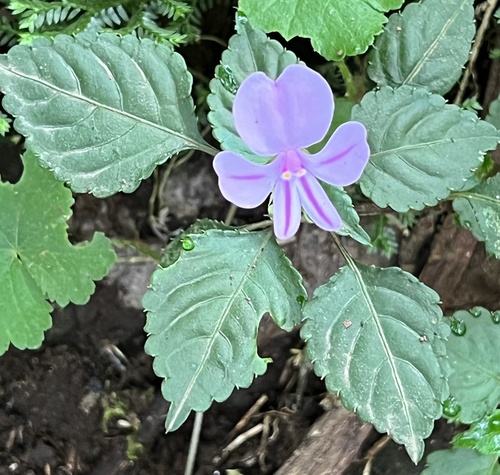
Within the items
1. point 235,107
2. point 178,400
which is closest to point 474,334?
point 178,400

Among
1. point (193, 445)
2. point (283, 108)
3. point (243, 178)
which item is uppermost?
point (283, 108)

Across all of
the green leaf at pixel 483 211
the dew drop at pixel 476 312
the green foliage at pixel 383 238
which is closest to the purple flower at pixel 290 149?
the green leaf at pixel 483 211

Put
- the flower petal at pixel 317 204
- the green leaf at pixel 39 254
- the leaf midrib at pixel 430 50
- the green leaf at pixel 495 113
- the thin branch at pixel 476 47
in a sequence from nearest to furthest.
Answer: the flower petal at pixel 317 204
the leaf midrib at pixel 430 50
the green leaf at pixel 495 113
the green leaf at pixel 39 254
the thin branch at pixel 476 47

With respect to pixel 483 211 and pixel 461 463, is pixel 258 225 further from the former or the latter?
pixel 461 463

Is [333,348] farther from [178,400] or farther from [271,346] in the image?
[271,346]

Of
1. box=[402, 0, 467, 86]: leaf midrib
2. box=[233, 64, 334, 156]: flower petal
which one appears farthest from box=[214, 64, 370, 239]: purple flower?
box=[402, 0, 467, 86]: leaf midrib

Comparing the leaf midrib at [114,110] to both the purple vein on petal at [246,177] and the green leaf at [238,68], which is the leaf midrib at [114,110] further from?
the purple vein on petal at [246,177]

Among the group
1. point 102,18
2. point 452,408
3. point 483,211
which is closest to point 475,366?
point 452,408
